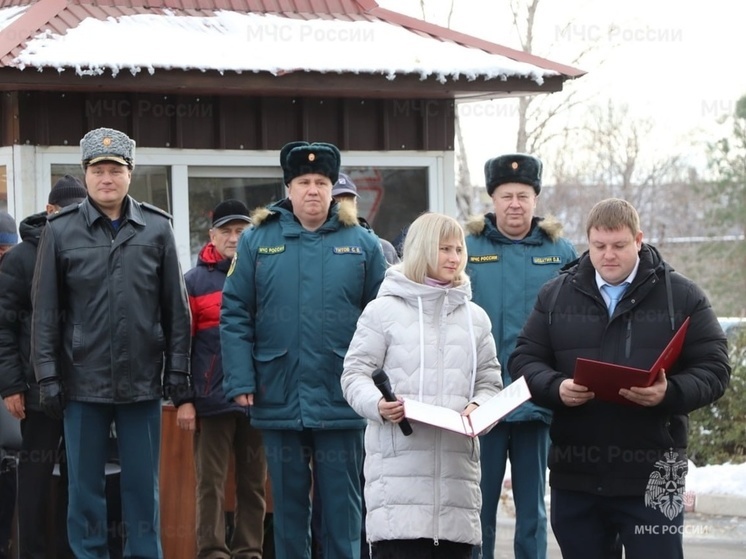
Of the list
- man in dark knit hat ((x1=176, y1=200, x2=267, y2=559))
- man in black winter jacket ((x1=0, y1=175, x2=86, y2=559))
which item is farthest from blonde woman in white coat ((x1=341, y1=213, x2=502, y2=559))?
man in black winter jacket ((x1=0, y1=175, x2=86, y2=559))

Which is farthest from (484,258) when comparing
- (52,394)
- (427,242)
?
(52,394)

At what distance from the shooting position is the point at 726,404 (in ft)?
37.7

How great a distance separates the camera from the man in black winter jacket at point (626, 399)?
502cm

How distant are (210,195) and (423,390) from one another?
4.10 m

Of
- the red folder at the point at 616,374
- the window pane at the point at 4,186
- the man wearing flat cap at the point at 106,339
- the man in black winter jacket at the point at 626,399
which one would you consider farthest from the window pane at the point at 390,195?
the red folder at the point at 616,374

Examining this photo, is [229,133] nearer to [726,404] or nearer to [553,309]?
[553,309]

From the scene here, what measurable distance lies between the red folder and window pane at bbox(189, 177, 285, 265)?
476 cm

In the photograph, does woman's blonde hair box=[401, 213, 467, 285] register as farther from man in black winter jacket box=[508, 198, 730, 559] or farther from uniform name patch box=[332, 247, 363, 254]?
uniform name patch box=[332, 247, 363, 254]

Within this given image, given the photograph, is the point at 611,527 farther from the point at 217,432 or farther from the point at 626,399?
the point at 217,432

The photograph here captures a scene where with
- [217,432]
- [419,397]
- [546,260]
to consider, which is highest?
[546,260]

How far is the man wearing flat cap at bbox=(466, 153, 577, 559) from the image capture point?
650 cm

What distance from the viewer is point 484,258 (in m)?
6.72

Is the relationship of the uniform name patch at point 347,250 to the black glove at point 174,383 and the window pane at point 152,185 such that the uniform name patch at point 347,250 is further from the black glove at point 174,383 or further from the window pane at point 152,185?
the window pane at point 152,185

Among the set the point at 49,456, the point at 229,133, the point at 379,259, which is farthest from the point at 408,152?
the point at 49,456
